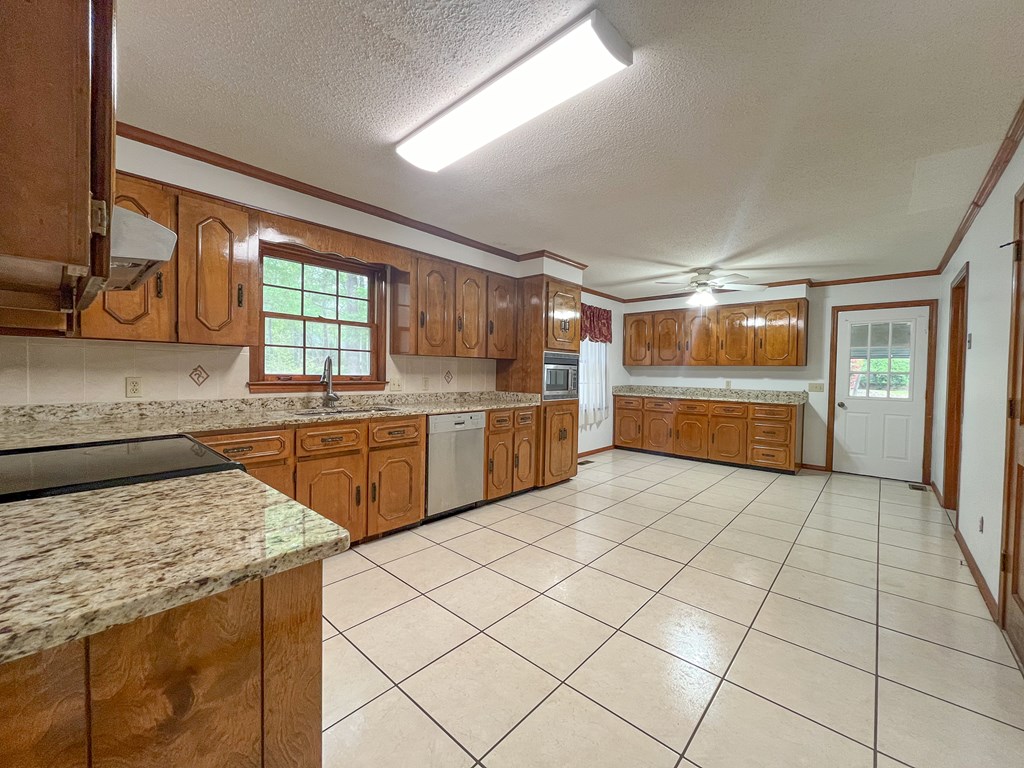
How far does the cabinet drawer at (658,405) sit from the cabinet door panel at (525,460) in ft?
8.47

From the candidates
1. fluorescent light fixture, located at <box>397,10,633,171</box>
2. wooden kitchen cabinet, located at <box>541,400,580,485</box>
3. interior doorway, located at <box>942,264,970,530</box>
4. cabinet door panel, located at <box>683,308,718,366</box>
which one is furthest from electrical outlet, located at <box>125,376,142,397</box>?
interior doorway, located at <box>942,264,970,530</box>

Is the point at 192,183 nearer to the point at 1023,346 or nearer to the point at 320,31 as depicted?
the point at 320,31

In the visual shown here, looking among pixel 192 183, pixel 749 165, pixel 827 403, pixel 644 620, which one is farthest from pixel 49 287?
pixel 827 403

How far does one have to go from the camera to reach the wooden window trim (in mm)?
2799

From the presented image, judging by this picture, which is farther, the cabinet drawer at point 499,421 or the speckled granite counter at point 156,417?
the cabinet drawer at point 499,421

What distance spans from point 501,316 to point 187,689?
370 cm

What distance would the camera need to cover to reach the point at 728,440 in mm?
5363

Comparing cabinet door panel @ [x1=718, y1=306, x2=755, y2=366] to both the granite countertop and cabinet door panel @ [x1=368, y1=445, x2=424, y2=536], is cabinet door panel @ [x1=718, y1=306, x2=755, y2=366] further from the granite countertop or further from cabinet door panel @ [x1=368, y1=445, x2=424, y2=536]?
the granite countertop

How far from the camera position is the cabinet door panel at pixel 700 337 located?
5.66 meters

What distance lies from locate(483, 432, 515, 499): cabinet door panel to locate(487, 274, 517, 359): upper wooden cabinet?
33.2 inches

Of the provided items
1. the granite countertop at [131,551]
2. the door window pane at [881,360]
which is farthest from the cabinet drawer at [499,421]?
the door window pane at [881,360]

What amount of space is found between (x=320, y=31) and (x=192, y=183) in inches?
53.9

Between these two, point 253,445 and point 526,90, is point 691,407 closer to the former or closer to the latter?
point 526,90

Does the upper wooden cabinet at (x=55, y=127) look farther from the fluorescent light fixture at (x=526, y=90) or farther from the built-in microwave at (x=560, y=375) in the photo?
the built-in microwave at (x=560, y=375)
